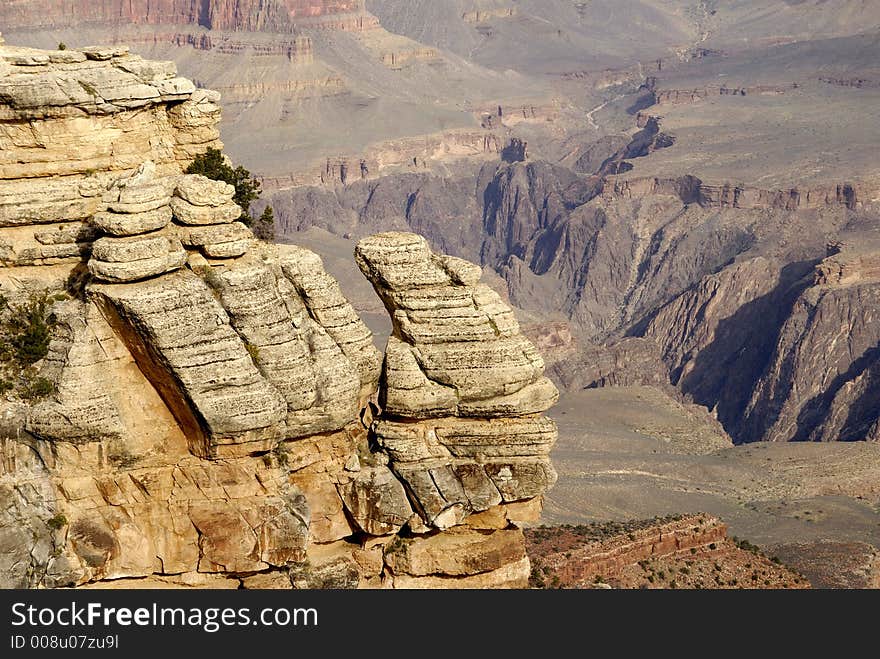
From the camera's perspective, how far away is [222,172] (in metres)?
47.1

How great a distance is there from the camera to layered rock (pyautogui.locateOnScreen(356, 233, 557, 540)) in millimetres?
44375

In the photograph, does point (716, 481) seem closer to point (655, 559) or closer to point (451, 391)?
point (655, 559)

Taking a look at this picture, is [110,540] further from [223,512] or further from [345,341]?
[345,341]

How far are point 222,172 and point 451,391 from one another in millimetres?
10083

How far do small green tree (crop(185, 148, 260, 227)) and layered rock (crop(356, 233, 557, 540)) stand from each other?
5.29 metres

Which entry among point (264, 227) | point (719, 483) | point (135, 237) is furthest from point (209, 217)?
point (719, 483)

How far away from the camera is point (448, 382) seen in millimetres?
44438

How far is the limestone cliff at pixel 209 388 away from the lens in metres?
40.3

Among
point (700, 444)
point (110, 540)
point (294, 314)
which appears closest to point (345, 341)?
point (294, 314)

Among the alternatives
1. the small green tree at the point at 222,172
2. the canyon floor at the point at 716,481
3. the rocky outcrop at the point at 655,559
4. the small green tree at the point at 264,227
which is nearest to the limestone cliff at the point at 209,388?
the small green tree at the point at 222,172

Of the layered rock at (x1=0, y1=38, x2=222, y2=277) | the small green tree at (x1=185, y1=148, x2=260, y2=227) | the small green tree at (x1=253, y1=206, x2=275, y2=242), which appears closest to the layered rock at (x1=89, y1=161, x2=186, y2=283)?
the layered rock at (x1=0, y1=38, x2=222, y2=277)

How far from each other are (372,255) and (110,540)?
1099 cm

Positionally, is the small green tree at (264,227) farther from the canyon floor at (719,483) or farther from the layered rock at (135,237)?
the canyon floor at (719,483)

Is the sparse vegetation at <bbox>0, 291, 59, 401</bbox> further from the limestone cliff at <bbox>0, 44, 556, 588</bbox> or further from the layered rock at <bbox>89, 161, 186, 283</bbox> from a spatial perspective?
the layered rock at <bbox>89, 161, 186, 283</bbox>
